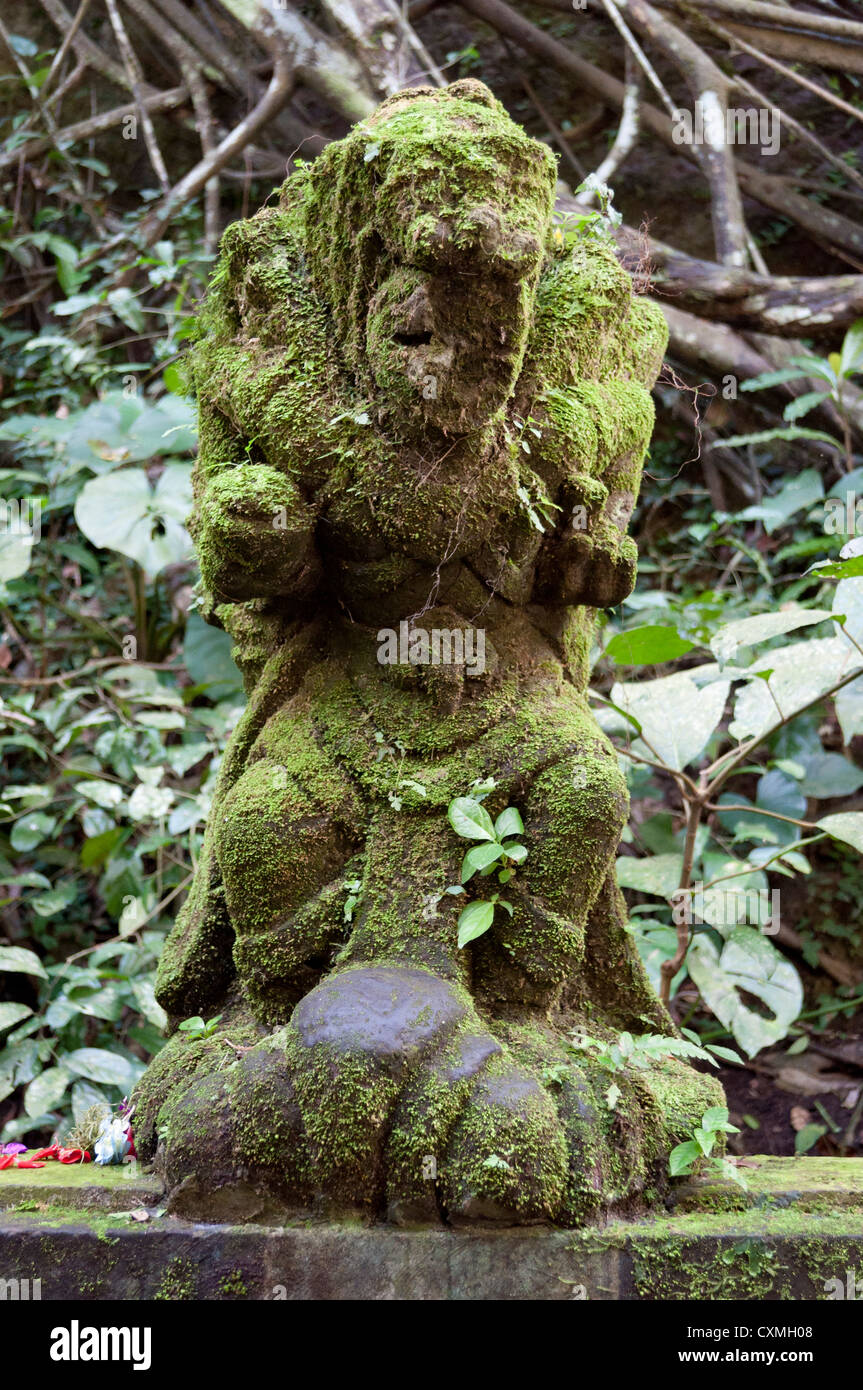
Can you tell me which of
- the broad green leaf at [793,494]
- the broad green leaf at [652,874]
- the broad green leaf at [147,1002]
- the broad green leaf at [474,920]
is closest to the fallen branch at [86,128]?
the broad green leaf at [793,494]

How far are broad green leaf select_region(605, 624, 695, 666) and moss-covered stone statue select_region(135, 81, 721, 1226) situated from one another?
1.45 feet

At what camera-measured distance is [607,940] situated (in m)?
2.41

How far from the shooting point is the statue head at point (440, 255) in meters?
2.03

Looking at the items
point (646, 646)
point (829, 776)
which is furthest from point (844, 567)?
point (829, 776)

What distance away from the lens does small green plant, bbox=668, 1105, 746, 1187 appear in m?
2.06

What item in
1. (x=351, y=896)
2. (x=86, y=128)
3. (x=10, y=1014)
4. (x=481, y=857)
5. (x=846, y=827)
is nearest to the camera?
(x=481, y=857)

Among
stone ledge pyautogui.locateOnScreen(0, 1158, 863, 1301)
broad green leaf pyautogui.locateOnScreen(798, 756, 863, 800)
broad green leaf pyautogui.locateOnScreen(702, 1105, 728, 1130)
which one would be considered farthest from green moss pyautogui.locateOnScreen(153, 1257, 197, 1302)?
broad green leaf pyautogui.locateOnScreen(798, 756, 863, 800)

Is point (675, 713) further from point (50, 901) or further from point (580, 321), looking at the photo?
point (50, 901)

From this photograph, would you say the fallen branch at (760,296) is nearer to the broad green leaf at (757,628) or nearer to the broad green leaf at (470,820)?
the broad green leaf at (757,628)

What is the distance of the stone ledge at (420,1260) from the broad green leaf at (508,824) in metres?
0.64

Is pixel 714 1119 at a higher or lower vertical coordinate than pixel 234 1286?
higher

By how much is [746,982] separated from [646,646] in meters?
1.15

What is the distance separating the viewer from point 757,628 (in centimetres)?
290

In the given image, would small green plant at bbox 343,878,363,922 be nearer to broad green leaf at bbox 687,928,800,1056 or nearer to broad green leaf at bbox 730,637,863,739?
broad green leaf at bbox 730,637,863,739
